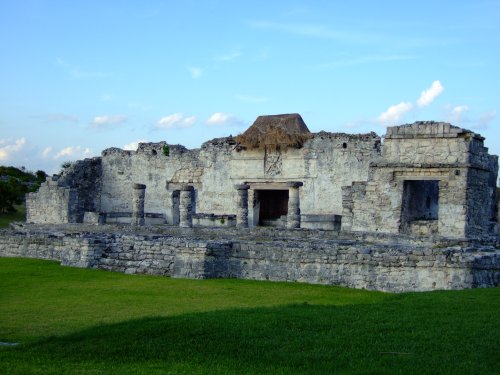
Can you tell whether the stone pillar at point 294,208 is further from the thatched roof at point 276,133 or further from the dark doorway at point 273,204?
the dark doorway at point 273,204

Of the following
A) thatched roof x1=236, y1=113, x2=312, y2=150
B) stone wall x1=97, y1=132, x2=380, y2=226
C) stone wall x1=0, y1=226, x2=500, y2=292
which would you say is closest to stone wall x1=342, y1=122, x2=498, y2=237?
stone wall x1=0, y1=226, x2=500, y2=292

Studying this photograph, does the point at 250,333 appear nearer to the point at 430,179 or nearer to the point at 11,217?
the point at 430,179

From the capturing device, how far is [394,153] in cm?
2089

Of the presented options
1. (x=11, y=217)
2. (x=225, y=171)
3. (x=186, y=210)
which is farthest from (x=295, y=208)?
(x=11, y=217)

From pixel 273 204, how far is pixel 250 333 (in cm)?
2175

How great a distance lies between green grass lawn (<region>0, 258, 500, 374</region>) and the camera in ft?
20.9

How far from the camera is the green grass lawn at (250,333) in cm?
638

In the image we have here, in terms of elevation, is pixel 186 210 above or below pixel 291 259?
above

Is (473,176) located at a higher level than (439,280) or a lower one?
higher

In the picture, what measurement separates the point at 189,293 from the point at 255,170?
651 inches

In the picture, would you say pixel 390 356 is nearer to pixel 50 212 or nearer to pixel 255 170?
pixel 255 170

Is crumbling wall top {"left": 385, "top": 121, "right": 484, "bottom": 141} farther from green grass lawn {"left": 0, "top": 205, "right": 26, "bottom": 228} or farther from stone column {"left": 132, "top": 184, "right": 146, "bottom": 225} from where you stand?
green grass lawn {"left": 0, "top": 205, "right": 26, "bottom": 228}

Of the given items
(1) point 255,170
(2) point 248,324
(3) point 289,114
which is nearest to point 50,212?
(1) point 255,170

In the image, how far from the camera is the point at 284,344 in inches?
279
